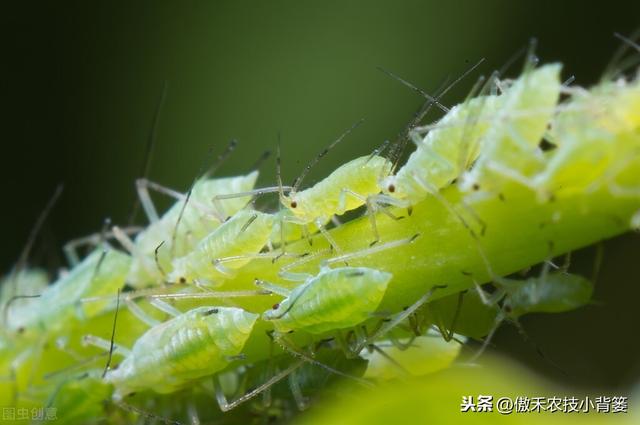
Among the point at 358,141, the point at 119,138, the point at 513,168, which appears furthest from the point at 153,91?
the point at 513,168

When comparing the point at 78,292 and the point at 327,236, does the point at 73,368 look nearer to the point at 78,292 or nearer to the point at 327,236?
the point at 78,292

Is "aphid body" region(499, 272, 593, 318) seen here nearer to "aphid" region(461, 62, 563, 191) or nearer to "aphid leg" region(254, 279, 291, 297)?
"aphid" region(461, 62, 563, 191)

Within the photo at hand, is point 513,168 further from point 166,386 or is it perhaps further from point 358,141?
point 358,141

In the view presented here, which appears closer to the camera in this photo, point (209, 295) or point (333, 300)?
point (333, 300)

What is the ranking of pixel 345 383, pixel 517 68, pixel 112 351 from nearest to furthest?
pixel 345 383
pixel 112 351
pixel 517 68

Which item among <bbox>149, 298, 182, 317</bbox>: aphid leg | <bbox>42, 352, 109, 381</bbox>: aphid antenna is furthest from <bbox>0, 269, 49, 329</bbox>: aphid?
<bbox>149, 298, 182, 317</bbox>: aphid leg

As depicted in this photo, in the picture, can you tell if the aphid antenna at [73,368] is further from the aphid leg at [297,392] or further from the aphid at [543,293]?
the aphid at [543,293]

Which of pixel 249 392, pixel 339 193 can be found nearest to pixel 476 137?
pixel 339 193

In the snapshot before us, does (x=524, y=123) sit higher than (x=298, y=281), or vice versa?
(x=524, y=123)
